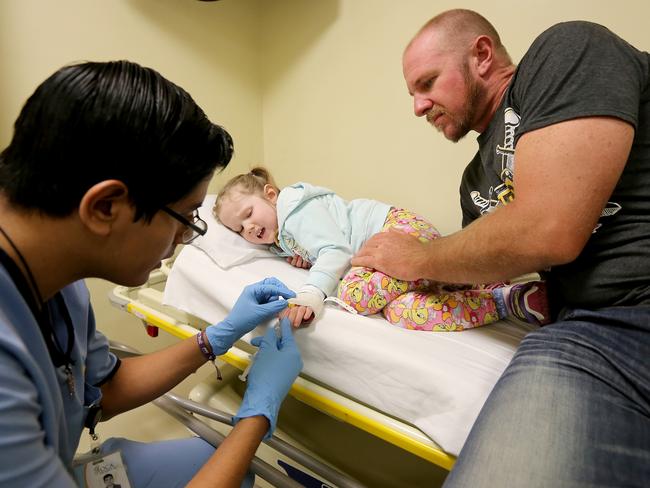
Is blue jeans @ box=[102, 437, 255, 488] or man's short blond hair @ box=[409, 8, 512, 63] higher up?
man's short blond hair @ box=[409, 8, 512, 63]

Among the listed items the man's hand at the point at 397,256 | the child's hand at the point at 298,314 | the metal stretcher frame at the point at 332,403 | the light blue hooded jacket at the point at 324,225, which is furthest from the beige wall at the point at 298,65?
the child's hand at the point at 298,314

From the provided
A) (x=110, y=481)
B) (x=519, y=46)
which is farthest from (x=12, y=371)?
(x=519, y=46)

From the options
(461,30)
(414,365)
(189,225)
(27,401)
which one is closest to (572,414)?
(414,365)

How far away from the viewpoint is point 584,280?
3.18ft

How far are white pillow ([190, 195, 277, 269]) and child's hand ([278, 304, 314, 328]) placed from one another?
0.46 m

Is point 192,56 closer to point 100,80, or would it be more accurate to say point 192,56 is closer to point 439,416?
point 100,80

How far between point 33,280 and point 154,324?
0.96 m

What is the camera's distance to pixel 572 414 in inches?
30.7

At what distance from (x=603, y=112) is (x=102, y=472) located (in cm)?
144

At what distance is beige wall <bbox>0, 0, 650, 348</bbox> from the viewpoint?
171cm

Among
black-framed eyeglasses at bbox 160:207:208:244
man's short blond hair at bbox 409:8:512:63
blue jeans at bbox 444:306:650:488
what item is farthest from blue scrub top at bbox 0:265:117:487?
man's short blond hair at bbox 409:8:512:63

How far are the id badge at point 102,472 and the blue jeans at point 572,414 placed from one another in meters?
0.81

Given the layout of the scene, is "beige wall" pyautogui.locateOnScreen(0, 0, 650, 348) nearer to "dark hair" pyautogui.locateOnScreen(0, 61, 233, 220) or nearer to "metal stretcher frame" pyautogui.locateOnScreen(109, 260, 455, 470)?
"metal stretcher frame" pyautogui.locateOnScreen(109, 260, 455, 470)

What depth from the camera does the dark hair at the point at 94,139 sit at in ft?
1.95
